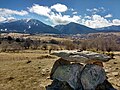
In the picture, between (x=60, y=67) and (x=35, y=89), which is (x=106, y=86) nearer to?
(x=60, y=67)

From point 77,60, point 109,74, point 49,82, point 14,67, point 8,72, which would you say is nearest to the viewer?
point 77,60

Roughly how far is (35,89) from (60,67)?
419 cm

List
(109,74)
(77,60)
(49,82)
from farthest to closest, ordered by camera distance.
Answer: (109,74) < (49,82) < (77,60)

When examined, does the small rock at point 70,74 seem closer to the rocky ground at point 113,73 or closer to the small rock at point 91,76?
the small rock at point 91,76

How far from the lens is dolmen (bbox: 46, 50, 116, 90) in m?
27.9

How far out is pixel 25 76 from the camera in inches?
1275

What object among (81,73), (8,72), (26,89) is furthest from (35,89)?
(8,72)

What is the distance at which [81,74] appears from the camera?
28750 millimetres

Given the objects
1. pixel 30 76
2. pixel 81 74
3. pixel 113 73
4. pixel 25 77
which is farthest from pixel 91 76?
pixel 25 77

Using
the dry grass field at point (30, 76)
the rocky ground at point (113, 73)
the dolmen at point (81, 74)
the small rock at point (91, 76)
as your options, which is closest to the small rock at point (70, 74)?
the dolmen at point (81, 74)

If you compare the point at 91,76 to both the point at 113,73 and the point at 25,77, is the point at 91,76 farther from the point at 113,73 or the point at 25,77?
the point at 25,77

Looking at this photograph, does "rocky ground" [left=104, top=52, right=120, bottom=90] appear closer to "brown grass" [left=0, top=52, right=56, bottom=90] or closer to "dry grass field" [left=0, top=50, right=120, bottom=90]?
"dry grass field" [left=0, top=50, right=120, bottom=90]

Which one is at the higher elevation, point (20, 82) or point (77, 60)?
point (77, 60)

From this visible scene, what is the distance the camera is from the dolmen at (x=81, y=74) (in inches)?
1097
